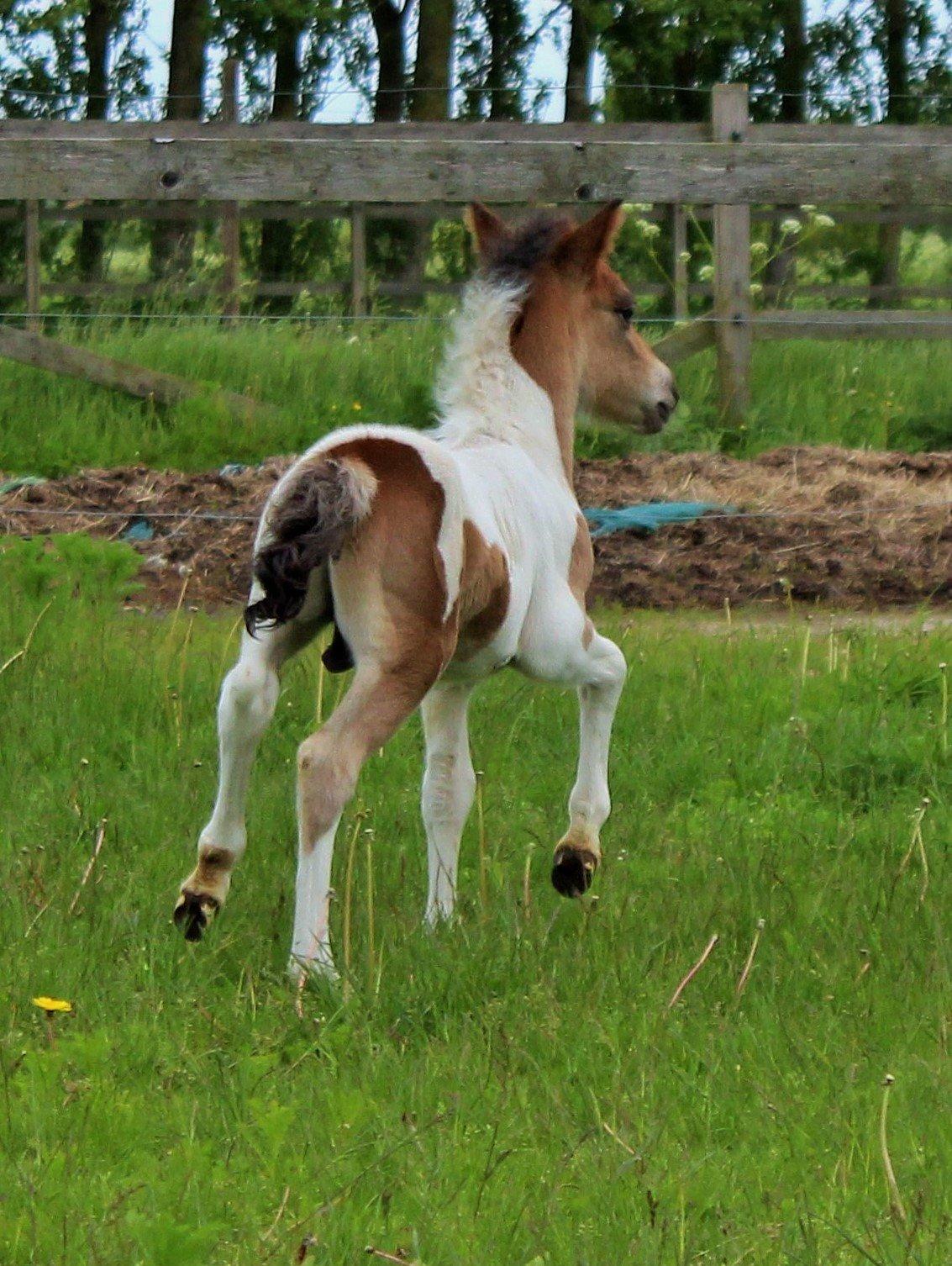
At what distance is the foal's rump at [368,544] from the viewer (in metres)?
3.89

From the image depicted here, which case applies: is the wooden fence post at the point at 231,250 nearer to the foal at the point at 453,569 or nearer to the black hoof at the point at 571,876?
the foal at the point at 453,569

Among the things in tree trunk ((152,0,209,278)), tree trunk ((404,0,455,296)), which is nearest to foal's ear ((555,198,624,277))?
tree trunk ((404,0,455,296))

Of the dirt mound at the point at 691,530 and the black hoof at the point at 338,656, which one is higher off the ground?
the black hoof at the point at 338,656

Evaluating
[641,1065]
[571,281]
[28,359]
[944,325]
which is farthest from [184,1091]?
[944,325]

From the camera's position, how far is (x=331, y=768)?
3.88 m

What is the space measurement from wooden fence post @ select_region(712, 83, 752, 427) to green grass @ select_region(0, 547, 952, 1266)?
15.6 ft

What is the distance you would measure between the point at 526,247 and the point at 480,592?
133 centimetres

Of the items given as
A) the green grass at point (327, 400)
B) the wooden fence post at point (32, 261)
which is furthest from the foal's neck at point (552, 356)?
the wooden fence post at point (32, 261)

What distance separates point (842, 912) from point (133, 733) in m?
2.48

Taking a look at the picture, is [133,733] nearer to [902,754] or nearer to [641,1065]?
[902,754]

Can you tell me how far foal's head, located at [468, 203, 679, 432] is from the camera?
514 centimetres

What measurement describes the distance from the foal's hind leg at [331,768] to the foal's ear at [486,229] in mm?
1612

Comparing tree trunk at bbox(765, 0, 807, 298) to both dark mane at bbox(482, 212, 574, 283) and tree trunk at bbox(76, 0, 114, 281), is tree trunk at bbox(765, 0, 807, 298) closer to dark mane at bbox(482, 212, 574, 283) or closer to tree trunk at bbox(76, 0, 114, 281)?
tree trunk at bbox(76, 0, 114, 281)

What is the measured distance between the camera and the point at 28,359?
10.4m
